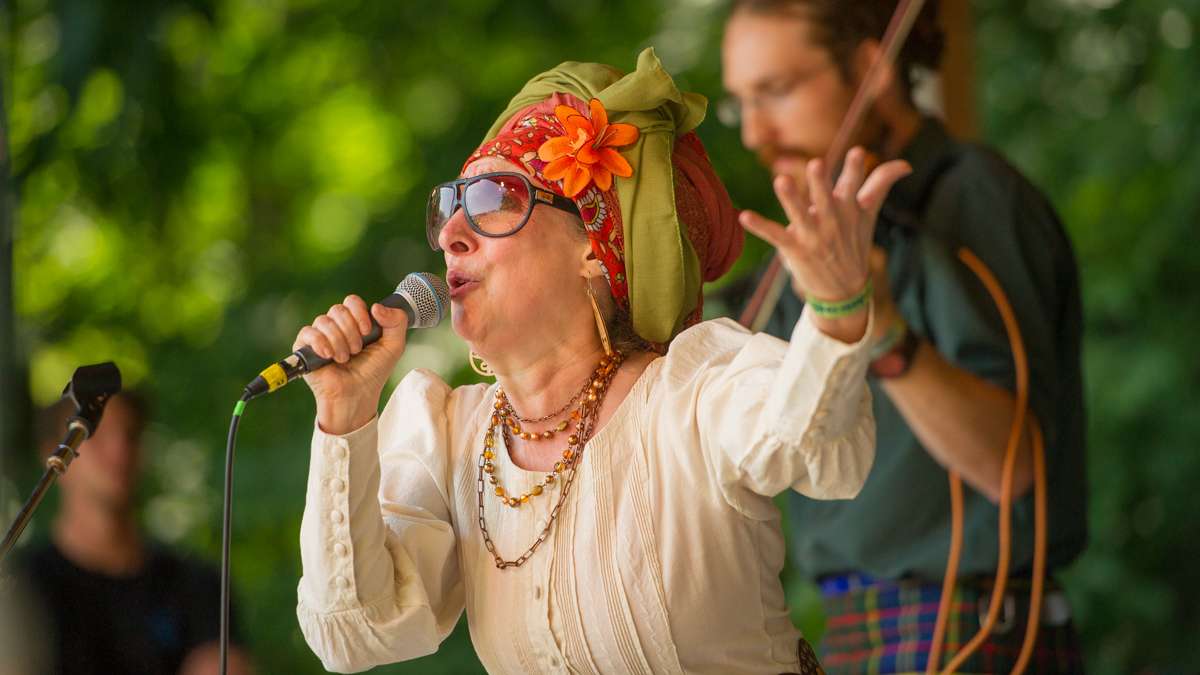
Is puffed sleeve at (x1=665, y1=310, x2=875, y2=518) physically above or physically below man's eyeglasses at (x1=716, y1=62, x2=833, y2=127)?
below

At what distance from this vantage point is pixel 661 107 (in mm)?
2000

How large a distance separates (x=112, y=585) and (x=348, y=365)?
2222 mm

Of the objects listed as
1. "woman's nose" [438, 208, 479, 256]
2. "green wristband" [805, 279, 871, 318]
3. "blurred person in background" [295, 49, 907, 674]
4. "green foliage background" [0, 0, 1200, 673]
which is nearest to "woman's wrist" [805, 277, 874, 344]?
"green wristband" [805, 279, 871, 318]

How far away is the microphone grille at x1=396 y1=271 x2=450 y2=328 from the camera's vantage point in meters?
1.90

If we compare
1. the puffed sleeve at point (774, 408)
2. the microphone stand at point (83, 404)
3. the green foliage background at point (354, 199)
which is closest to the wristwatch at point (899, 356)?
the puffed sleeve at point (774, 408)

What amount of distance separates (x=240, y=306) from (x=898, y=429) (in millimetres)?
2906

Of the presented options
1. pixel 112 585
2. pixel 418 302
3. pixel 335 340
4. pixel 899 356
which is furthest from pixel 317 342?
pixel 112 585

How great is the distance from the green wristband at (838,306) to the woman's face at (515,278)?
0.54 meters

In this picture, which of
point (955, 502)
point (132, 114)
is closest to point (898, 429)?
point (955, 502)

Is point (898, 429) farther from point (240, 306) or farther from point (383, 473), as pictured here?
point (240, 306)

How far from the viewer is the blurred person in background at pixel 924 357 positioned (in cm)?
241

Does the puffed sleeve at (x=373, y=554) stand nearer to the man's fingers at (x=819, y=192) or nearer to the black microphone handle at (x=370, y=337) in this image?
the black microphone handle at (x=370, y=337)

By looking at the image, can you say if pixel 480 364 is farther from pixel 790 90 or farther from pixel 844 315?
pixel 790 90

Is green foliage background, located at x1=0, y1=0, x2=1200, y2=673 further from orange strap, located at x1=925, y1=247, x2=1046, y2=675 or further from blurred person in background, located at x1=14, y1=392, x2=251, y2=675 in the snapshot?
orange strap, located at x1=925, y1=247, x2=1046, y2=675
